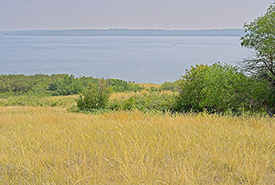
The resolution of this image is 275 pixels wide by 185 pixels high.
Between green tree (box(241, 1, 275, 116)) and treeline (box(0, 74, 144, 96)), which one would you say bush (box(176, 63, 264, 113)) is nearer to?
green tree (box(241, 1, 275, 116))

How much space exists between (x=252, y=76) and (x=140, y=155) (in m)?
7.92

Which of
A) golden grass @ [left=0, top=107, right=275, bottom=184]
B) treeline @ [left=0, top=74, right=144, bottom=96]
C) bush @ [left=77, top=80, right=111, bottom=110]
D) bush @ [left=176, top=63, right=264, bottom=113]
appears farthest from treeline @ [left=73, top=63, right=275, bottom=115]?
treeline @ [left=0, top=74, right=144, bottom=96]

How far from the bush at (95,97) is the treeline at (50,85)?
755 inches

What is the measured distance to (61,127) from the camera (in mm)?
6051

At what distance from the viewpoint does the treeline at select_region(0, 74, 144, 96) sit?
4284cm

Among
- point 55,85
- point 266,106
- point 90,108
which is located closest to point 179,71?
point 55,85

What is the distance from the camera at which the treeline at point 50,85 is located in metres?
42.8

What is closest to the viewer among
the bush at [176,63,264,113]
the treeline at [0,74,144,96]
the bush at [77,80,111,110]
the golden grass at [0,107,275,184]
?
the golden grass at [0,107,275,184]

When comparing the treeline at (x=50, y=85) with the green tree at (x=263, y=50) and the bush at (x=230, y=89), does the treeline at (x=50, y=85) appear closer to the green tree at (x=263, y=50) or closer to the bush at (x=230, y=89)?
the bush at (x=230, y=89)

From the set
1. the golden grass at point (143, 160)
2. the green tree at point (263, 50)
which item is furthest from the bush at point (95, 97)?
the golden grass at point (143, 160)

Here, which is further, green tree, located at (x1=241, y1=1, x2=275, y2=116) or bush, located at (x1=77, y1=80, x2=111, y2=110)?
bush, located at (x1=77, y1=80, x2=111, y2=110)

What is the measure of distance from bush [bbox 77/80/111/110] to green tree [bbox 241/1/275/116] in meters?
9.57

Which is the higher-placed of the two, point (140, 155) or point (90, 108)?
point (140, 155)

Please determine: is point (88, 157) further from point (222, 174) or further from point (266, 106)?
point (266, 106)
